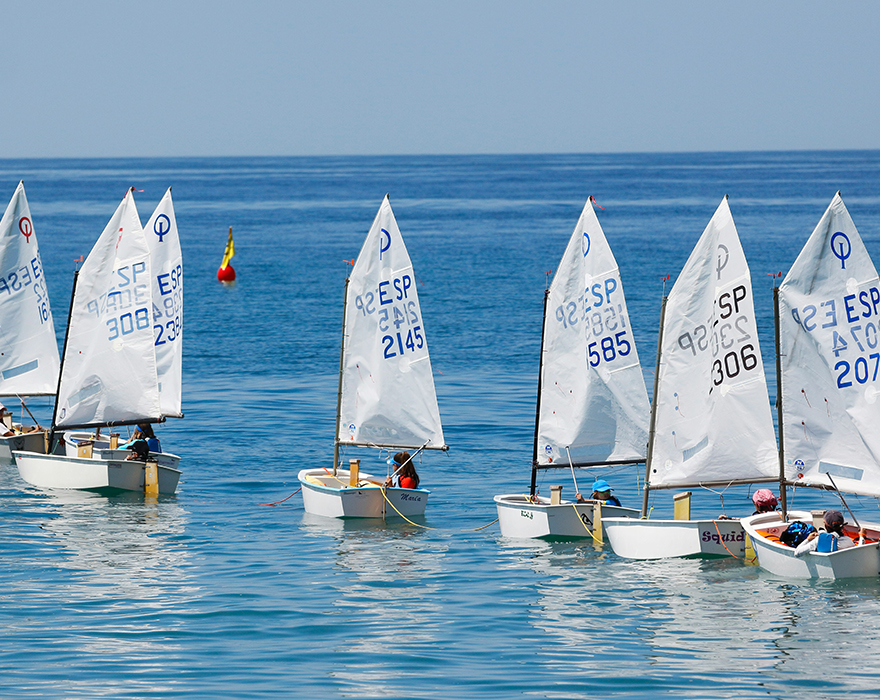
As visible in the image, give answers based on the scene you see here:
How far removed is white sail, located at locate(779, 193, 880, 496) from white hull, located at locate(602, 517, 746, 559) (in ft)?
7.00

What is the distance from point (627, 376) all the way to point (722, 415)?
324cm

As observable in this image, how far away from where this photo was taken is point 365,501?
105 ft

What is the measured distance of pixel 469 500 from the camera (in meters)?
35.5

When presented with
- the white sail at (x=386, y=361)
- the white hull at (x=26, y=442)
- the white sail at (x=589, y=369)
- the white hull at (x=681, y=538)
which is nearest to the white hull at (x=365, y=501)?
A: the white sail at (x=386, y=361)

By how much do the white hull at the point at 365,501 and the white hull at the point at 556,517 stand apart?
2872 millimetres

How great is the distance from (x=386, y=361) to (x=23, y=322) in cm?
1510

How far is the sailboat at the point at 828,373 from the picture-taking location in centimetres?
2708

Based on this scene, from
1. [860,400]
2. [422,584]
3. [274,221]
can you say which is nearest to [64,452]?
[422,584]

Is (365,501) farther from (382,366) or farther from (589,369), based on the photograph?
(589,369)

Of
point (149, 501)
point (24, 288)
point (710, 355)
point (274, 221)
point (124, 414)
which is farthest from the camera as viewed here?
point (274, 221)

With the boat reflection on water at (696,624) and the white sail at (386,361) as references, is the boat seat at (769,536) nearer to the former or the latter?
the boat reflection on water at (696,624)

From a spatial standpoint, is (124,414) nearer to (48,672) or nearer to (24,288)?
(24,288)

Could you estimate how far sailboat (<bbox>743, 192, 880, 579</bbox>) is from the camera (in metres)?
27.1

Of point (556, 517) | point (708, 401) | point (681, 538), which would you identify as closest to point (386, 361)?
point (556, 517)
